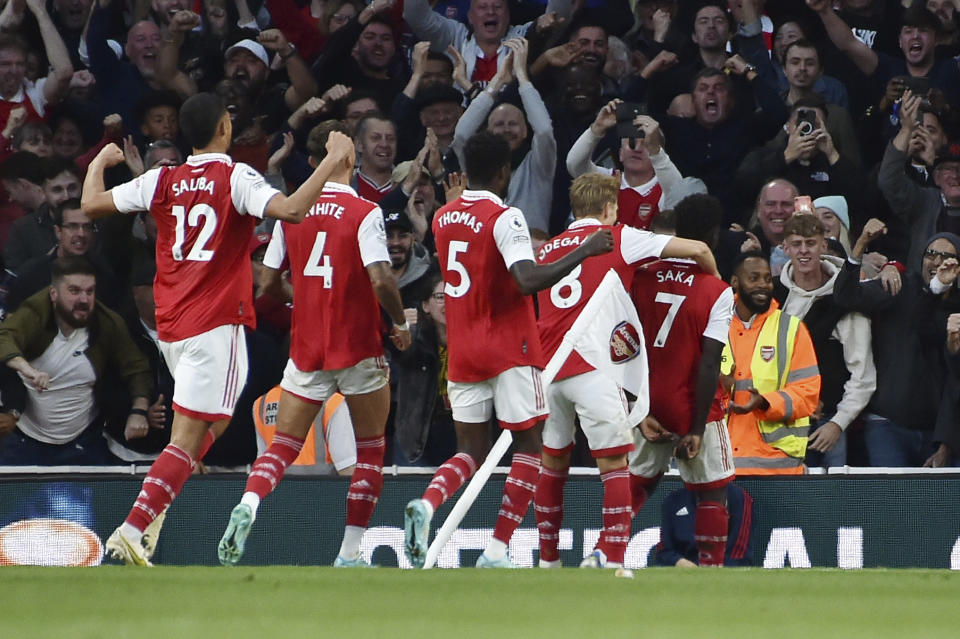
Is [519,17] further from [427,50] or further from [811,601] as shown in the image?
[811,601]

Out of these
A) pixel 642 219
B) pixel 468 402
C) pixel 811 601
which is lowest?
pixel 811 601

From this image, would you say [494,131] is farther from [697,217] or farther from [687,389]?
[687,389]

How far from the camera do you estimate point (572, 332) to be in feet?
25.0

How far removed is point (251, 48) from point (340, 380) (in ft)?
17.6

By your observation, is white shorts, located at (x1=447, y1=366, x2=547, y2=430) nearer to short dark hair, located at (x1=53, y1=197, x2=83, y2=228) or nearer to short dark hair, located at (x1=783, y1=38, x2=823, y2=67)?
short dark hair, located at (x1=53, y1=197, x2=83, y2=228)

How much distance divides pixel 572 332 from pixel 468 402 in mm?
657

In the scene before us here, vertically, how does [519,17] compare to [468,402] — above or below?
above

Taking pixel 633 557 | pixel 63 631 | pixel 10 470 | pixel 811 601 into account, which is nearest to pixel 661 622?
pixel 811 601

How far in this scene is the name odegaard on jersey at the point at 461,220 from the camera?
7.58 m

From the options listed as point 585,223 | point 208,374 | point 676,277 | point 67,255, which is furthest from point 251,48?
point 208,374

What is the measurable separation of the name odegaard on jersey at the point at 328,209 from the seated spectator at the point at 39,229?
3.74 meters

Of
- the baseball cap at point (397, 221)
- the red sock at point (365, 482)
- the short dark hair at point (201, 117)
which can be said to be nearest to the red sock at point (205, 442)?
the red sock at point (365, 482)

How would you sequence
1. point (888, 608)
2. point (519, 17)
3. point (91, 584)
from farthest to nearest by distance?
point (519, 17)
point (91, 584)
point (888, 608)

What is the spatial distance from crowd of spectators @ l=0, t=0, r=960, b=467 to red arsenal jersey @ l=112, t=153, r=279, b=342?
1.10m
